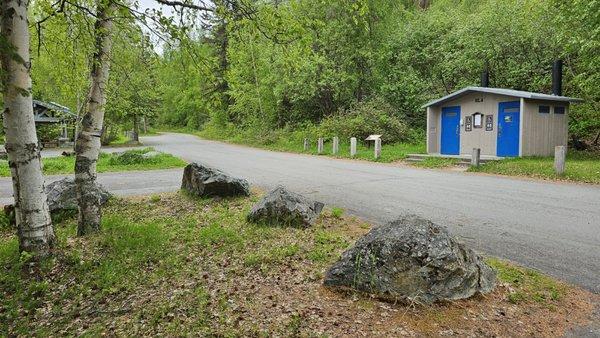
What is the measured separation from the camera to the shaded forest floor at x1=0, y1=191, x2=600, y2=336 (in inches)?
129

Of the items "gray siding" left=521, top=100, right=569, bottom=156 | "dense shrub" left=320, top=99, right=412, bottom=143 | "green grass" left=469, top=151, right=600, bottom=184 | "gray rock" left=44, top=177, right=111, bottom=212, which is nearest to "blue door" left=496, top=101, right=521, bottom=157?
"gray siding" left=521, top=100, right=569, bottom=156

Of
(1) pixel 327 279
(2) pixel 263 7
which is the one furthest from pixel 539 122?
(1) pixel 327 279

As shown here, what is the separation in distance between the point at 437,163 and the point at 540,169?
3.82 m

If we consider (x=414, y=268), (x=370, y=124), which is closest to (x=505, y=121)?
(x=370, y=124)

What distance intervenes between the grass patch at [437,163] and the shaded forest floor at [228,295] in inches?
394

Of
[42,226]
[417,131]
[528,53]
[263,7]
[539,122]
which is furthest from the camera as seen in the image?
[417,131]

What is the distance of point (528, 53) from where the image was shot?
1984 cm

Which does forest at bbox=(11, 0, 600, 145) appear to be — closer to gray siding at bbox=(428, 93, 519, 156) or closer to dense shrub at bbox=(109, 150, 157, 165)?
dense shrub at bbox=(109, 150, 157, 165)

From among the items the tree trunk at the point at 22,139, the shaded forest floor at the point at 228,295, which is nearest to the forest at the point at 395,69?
the tree trunk at the point at 22,139

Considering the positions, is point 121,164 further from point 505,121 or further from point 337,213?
point 505,121

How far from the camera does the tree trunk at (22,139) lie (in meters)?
4.07

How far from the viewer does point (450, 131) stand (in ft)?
59.5

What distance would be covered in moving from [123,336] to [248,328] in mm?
1003

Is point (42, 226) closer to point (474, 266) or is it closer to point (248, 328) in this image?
point (248, 328)
